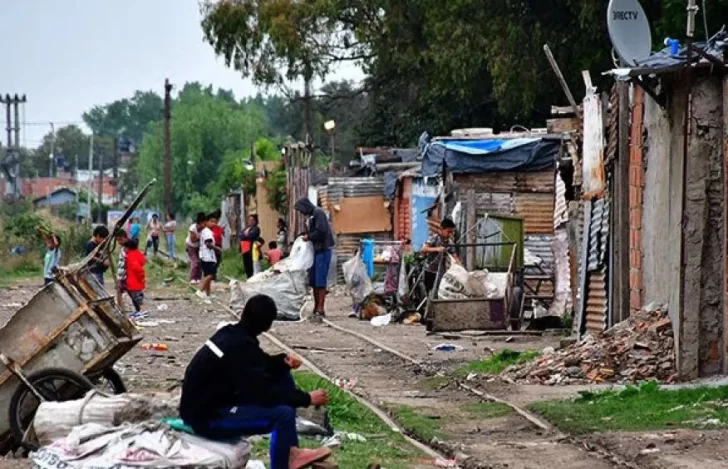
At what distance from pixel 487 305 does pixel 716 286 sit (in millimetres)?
8239

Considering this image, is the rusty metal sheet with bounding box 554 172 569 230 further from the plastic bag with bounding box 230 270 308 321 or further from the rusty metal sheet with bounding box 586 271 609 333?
the plastic bag with bounding box 230 270 308 321

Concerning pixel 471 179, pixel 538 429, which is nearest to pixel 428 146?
pixel 471 179

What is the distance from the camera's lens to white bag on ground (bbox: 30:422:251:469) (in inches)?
368

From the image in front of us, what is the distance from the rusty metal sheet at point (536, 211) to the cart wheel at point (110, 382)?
17.1 metres

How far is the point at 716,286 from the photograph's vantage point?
15.3 m

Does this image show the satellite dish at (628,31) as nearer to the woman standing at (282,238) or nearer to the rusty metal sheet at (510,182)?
the rusty metal sheet at (510,182)

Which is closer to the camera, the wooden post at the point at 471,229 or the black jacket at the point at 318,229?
the black jacket at the point at 318,229

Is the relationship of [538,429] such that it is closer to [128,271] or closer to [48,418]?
[48,418]

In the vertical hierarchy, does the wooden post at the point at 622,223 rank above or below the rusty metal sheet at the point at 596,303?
above

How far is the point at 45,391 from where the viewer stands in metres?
12.1

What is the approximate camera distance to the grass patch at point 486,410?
14.3m

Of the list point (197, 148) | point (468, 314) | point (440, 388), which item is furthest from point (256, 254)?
point (197, 148)

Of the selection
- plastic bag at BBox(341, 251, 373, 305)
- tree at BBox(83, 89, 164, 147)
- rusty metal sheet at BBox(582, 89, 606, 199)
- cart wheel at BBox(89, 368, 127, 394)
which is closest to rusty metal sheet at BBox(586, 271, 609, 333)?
rusty metal sheet at BBox(582, 89, 606, 199)

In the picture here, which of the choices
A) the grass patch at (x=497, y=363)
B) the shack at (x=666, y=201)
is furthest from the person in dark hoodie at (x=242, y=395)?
the grass patch at (x=497, y=363)
